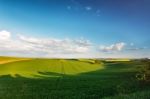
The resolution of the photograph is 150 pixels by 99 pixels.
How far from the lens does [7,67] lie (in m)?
55.1

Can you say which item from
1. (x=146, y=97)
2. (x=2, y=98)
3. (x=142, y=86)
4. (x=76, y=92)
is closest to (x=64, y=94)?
(x=76, y=92)

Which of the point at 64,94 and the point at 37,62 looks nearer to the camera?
the point at 64,94

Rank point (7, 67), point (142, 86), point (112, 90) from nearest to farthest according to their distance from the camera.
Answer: point (112, 90) < point (142, 86) < point (7, 67)

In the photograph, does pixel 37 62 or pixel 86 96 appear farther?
pixel 37 62

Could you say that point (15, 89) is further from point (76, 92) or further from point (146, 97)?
point (146, 97)

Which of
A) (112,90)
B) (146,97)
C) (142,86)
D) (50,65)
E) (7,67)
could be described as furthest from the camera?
(50,65)

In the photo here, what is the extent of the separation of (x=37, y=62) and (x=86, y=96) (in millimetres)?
38075

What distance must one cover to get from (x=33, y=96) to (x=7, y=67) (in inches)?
1223

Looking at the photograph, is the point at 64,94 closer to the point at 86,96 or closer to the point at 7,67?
the point at 86,96

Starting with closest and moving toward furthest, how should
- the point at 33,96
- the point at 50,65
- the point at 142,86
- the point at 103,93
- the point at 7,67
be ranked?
1. the point at 33,96
2. the point at 103,93
3. the point at 142,86
4. the point at 7,67
5. the point at 50,65

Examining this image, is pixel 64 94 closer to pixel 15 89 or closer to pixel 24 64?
pixel 15 89

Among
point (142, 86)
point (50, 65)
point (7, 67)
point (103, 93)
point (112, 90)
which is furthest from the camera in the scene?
point (50, 65)

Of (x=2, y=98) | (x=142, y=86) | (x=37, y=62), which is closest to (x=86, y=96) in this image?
(x=2, y=98)

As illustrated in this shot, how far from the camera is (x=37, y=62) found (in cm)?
6209
